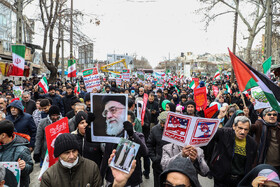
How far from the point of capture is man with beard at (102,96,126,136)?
303cm

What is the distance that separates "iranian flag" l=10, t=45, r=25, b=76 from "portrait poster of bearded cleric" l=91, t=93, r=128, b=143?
7606mm

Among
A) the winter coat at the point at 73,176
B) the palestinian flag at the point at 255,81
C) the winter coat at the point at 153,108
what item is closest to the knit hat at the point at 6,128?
the winter coat at the point at 73,176

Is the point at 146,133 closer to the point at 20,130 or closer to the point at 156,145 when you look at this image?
the point at 156,145

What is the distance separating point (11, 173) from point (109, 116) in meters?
1.27

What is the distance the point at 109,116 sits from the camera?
10.0 ft

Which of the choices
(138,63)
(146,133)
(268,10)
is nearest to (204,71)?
(138,63)

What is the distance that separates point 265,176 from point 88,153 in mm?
2332

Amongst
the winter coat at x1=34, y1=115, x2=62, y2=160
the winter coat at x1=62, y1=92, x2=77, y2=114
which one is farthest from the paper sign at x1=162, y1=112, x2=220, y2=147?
the winter coat at x1=62, y1=92, x2=77, y2=114

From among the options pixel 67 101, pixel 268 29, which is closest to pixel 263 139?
pixel 67 101

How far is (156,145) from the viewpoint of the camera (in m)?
4.05

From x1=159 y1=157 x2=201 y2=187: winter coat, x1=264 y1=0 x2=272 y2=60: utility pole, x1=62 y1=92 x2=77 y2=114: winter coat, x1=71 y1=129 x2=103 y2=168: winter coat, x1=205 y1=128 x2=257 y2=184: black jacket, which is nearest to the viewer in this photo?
x1=159 y1=157 x2=201 y2=187: winter coat

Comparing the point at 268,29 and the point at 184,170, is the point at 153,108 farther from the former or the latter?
the point at 268,29

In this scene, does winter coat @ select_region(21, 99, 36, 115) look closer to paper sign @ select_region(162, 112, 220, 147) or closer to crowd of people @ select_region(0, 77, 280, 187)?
crowd of people @ select_region(0, 77, 280, 187)

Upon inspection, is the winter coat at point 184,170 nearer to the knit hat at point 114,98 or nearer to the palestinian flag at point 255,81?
the knit hat at point 114,98
